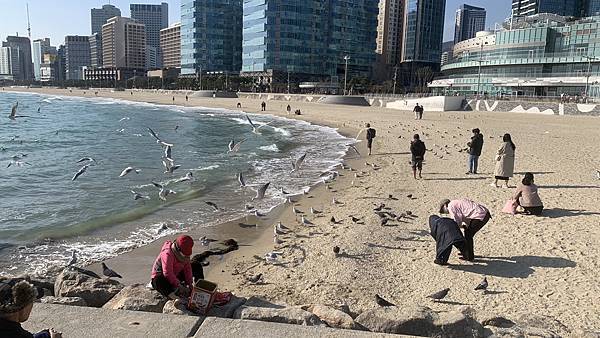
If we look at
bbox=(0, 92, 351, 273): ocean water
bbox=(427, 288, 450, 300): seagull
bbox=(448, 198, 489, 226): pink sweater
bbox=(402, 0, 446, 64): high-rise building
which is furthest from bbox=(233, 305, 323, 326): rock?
bbox=(402, 0, 446, 64): high-rise building

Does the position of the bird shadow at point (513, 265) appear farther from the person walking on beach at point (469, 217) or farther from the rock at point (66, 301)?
the rock at point (66, 301)

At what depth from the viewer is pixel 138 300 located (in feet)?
16.9

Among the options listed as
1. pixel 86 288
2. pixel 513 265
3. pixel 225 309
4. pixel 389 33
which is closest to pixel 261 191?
pixel 513 265

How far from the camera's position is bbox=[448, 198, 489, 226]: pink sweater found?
25.6ft

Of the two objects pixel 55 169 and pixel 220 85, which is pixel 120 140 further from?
pixel 220 85

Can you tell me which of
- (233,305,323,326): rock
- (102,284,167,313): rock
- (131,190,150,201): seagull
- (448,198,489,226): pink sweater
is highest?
(448,198,489,226): pink sweater

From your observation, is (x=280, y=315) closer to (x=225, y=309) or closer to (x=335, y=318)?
(x=335, y=318)

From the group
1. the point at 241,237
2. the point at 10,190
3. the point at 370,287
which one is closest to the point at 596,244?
the point at 370,287

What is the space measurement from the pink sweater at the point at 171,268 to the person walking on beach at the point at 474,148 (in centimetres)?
1234

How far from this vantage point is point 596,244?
8688mm

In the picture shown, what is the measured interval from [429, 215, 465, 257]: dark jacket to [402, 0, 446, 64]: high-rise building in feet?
533

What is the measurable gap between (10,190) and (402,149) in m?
17.2

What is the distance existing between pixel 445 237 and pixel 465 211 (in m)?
0.59

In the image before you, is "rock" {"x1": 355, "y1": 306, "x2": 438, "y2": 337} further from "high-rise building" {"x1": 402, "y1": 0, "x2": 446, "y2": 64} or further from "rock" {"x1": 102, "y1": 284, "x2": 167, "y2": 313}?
"high-rise building" {"x1": 402, "y1": 0, "x2": 446, "y2": 64}
